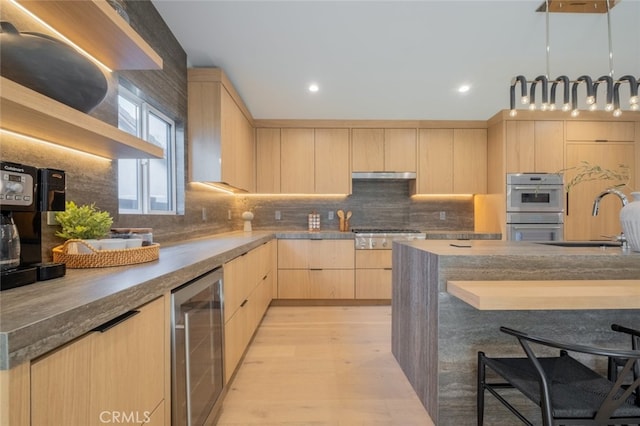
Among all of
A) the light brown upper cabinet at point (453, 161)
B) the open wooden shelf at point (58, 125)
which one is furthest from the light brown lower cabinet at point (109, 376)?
the light brown upper cabinet at point (453, 161)

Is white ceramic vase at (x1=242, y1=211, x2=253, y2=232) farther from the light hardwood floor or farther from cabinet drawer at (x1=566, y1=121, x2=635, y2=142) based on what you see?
cabinet drawer at (x1=566, y1=121, x2=635, y2=142)

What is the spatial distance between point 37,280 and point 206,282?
59cm

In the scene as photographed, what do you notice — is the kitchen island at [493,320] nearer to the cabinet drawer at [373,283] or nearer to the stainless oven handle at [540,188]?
the cabinet drawer at [373,283]

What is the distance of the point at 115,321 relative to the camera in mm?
753

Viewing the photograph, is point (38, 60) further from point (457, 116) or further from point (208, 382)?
point (457, 116)

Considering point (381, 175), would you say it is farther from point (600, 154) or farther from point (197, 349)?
point (197, 349)

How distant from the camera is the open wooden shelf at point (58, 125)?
2.52 ft

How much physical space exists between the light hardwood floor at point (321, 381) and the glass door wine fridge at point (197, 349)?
31cm

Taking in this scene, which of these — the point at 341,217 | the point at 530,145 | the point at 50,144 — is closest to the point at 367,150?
the point at 341,217

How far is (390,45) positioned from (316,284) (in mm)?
2539

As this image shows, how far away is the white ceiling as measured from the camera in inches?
74.5

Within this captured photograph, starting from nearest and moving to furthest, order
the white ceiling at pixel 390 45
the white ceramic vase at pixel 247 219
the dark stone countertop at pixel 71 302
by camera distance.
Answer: the dark stone countertop at pixel 71 302, the white ceiling at pixel 390 45, the white ceramic vase at pixel 247 219

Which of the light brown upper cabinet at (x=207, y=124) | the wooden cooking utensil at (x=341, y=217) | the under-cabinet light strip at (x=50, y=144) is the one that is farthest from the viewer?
the wooden cooking utensil at (x=341, y=217)

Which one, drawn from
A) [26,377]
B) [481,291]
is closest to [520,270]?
[481,291]
